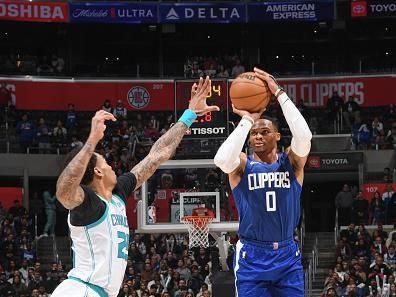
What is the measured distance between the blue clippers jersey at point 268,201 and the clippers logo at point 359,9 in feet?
87.5

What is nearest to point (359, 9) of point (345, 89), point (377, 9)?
point (377, 9)

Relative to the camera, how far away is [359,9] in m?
34.6

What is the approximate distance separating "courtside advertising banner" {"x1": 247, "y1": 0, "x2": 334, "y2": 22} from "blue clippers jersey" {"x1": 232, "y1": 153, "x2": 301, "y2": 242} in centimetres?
2663

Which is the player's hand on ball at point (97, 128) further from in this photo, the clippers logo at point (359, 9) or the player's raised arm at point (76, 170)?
the clippers logo at point (359, 9)

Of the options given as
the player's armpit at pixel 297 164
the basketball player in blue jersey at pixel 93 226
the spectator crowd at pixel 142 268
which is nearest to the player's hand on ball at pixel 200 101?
the player's armpit at pixel 297 164

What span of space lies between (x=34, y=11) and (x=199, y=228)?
18206mm

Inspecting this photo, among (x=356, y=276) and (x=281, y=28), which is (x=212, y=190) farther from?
(x=281, y=28)

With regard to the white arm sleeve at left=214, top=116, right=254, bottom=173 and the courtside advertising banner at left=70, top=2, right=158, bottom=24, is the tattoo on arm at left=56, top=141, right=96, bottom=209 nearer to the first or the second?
the white arm sleeve at left=214, top=116, right=254, bottom=173

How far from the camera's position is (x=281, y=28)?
37500 millimetres

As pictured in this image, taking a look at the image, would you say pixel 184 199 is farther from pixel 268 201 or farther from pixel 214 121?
pixel 268 201

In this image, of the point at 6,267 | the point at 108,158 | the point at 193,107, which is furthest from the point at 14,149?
the point at 193,107

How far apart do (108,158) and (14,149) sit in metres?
4.18

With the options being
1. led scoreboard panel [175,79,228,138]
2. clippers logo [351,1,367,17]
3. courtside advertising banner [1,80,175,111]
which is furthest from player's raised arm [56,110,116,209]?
clippers logo [351,1,367,17]

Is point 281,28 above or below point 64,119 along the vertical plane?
above
